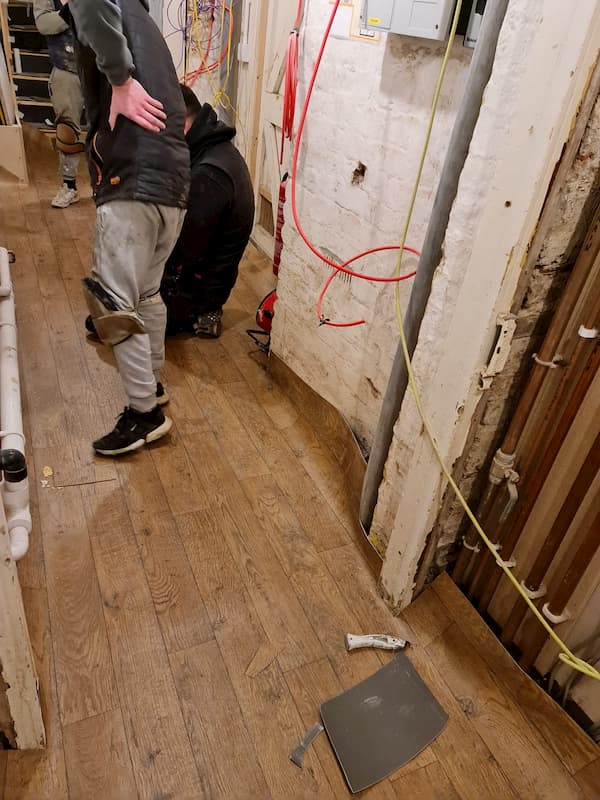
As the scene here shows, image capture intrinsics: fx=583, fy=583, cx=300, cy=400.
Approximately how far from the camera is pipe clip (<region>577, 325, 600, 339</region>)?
1182 mm

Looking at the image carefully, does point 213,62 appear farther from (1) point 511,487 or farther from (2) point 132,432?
(1) point 511,487

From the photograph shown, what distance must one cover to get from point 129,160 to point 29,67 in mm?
4133

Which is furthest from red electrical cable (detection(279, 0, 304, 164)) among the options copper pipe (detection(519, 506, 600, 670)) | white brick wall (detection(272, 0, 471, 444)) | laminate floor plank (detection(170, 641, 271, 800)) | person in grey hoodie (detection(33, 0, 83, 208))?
person in grey hoodie (detection(33, 0, 83, 208))

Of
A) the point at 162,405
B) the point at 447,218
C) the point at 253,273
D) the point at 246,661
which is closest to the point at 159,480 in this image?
the point at 162,405

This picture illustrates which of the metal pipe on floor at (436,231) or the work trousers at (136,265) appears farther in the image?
the work trousers at (136,265)

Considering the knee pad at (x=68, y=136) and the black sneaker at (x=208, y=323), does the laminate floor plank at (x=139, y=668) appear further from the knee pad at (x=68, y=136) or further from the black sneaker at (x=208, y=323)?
the knee pad at (x=68, y=136)

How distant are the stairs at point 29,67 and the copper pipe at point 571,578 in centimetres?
535

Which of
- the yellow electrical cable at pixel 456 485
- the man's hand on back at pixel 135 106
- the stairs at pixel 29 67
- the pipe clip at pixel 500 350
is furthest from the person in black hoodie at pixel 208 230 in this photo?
the stairs at pixel 29 67

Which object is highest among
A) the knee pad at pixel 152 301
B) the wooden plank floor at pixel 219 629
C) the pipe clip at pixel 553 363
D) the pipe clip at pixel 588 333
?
the pipe clip at pixel 588 333

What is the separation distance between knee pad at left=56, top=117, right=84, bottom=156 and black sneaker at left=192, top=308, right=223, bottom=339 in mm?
1949

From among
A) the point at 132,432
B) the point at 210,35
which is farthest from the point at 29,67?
the point at 132,432

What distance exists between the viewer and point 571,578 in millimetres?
1310

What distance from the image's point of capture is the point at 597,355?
1.20 metres

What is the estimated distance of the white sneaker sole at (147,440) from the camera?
2076mm
